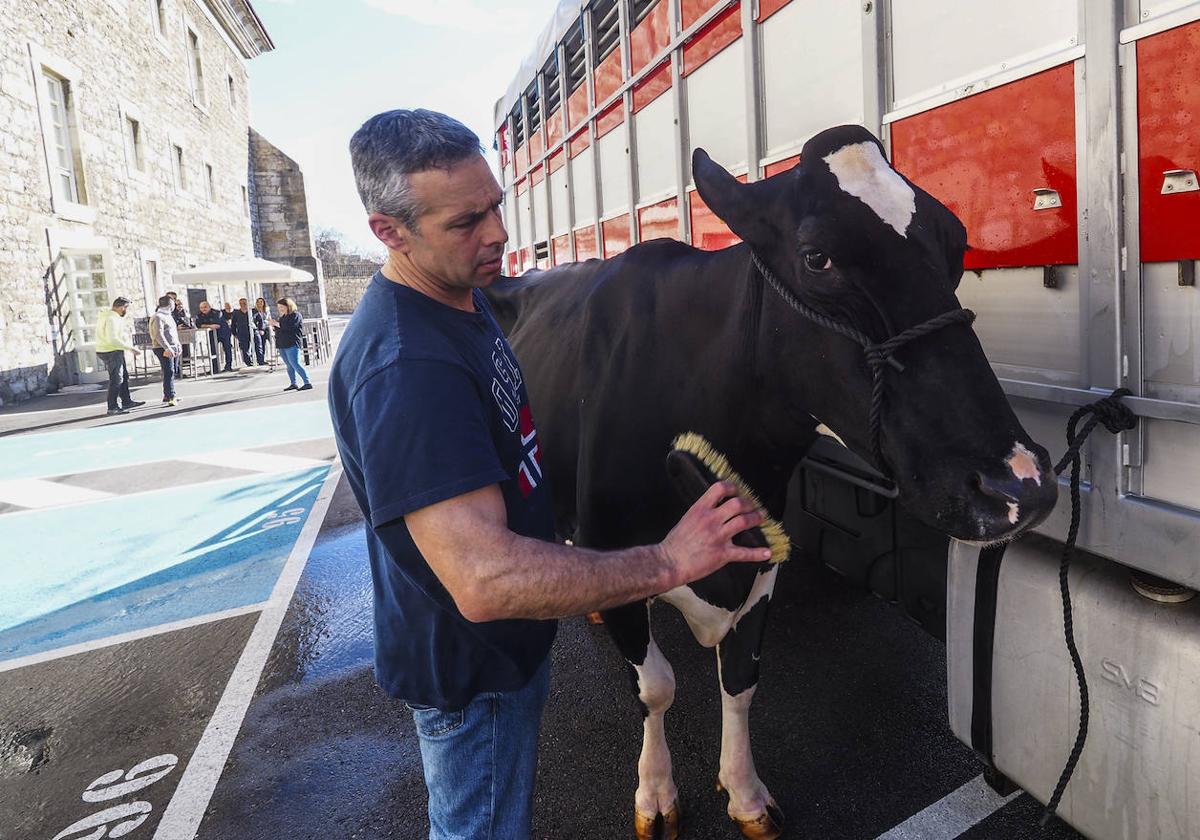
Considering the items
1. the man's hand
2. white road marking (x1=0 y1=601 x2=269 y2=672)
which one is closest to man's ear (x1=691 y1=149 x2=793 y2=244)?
the man's hand

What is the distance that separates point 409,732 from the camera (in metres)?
3.18

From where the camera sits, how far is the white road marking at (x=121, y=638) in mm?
3967

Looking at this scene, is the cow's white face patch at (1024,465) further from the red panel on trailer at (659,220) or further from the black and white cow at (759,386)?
the red panel on trailer at (659,220)

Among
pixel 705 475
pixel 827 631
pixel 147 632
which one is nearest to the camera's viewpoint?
pixel 705 475

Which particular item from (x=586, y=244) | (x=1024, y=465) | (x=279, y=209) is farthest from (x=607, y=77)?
(x=279, y=209)

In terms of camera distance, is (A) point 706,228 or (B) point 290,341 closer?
(A) point 706,228

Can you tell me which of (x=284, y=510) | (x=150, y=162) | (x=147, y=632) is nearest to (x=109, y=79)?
(x=150, y=162)

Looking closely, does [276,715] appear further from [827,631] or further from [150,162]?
[150,162]

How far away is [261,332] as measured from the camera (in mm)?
20266

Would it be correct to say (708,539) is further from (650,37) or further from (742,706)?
(650,37)

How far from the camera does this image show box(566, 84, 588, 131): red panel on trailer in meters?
4.74

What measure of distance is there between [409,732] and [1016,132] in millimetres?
2978

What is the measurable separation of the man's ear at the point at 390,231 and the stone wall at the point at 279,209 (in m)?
28.0

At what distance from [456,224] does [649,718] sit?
6.29ft
